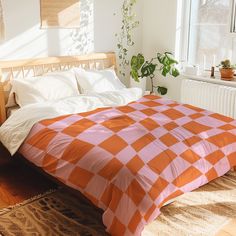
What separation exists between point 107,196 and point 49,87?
1.63 m

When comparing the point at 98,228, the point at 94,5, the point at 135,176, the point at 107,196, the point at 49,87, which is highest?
the point at 94,5

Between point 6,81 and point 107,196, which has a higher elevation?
point 6,81

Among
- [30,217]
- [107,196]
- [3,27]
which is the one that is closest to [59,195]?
[30,217]

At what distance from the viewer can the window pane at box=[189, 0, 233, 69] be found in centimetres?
392

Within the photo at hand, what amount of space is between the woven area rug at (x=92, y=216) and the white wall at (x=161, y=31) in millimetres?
1978

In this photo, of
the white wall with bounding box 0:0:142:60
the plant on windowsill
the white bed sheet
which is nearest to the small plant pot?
the plant on windowsill

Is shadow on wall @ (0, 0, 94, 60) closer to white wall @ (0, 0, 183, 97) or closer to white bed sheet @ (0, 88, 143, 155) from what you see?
white wall @ (0, 0, 183, 97)

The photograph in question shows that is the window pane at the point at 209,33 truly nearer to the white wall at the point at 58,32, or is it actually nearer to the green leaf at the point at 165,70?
the green leaf at the point at 165,70

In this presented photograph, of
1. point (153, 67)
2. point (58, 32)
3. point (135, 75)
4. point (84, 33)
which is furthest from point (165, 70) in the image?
point (58, 32)

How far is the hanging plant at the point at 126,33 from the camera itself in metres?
4.35

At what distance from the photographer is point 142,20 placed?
181 inches

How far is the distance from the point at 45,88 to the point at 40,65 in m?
0.39

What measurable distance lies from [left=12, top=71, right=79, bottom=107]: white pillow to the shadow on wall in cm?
32

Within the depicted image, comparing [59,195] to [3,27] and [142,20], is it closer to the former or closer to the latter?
[3,27]
